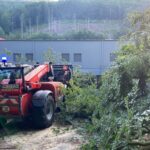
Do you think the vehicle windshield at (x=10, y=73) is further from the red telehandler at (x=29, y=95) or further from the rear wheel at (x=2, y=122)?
the rear wheel at (x=2, y=122)

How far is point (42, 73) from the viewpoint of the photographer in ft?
30.8

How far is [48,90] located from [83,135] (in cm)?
235

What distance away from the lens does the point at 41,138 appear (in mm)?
7832

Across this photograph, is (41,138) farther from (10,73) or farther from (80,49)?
(80,49)

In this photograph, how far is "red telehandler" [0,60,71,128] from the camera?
26.9 feet

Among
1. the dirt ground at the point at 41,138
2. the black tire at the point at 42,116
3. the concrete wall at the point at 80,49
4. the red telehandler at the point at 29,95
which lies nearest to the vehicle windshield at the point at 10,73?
the red telehandler at the point at 29,95

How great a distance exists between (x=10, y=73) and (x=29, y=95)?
67cm

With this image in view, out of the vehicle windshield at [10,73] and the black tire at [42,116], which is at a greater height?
the vehicle windshield at [10,73]

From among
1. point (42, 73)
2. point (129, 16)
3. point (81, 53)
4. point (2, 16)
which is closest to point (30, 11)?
point (2, 16)

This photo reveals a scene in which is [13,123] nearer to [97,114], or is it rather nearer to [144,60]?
[97,114]

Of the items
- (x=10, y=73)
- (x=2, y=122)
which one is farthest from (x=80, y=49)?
(x=2, y=122)

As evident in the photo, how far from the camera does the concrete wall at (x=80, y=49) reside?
84.9 ft

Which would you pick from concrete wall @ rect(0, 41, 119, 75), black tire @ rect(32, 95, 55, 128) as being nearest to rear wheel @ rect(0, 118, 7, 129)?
black tire @ rect(32, 95, 55, 128)

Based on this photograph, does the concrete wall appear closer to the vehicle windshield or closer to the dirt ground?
the vehicle windshield
